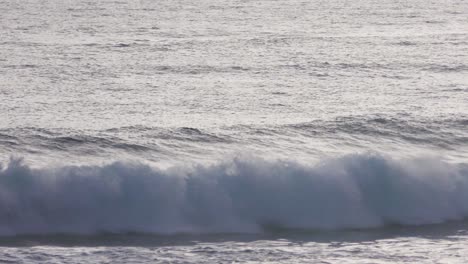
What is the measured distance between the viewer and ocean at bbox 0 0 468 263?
45.0 ft

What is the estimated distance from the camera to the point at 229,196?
15016 millimetres

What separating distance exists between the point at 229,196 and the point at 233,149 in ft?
9.40

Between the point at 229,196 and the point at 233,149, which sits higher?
the point at 233,149

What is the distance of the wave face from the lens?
14320 mm

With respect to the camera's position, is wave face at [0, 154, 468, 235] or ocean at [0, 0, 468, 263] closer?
ocean at [0, 0, 468, 263]

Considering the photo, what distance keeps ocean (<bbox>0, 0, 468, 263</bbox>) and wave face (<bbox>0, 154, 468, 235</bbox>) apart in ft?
0.09

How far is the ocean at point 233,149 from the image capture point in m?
13.7

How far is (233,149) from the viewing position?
58.4 feet

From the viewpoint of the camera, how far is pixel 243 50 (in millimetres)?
28391

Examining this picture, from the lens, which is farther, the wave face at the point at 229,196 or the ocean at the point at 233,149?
the wave face at the point at 229,196

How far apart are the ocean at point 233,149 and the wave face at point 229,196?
3 centimetres

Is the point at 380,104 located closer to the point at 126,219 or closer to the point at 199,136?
the point at 199,136

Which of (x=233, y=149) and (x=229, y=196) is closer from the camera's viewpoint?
(x=229, y=196)

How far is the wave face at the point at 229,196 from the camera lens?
14320 mm
